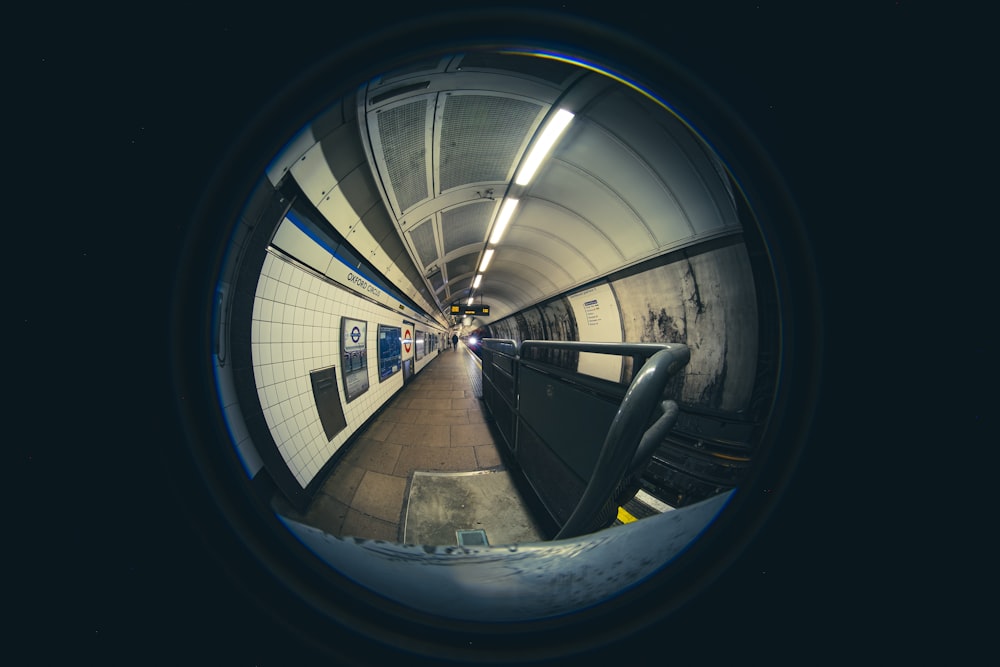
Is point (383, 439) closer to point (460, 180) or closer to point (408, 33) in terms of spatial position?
point (460, 180)

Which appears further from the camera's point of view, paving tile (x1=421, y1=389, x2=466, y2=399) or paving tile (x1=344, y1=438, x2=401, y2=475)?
paving tile (x1=421, y1=389, x2=466, y2=399)

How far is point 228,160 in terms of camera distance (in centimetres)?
64

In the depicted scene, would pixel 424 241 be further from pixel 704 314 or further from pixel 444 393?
pixel 704 314

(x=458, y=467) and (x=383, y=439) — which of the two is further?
(x=383, y=439)

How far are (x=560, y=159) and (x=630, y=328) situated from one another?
1.61 meters

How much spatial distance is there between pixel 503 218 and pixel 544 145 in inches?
32.4

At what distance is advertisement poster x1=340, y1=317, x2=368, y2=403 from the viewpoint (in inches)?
94.7

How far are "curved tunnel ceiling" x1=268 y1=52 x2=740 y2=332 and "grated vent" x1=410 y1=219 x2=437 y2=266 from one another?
0.02 metres

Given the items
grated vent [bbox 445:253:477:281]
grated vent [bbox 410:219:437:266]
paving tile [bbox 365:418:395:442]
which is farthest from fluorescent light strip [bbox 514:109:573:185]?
paving tile [bbox 365:418:395:442]

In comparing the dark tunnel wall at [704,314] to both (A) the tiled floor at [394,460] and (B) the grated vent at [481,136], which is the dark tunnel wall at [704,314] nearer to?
(B) the grated vent at [481,136]

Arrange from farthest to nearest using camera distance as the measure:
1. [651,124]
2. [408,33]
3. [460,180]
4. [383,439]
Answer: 1. [383,439]
2. [460,180]
3. [651,124]
4. [408,33]

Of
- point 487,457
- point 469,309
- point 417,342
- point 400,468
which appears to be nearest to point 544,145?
point 487,457

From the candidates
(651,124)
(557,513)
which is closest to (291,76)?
(651,124)

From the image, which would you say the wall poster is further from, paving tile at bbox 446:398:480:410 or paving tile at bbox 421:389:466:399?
paving tile at bbox 446:398:480:410
